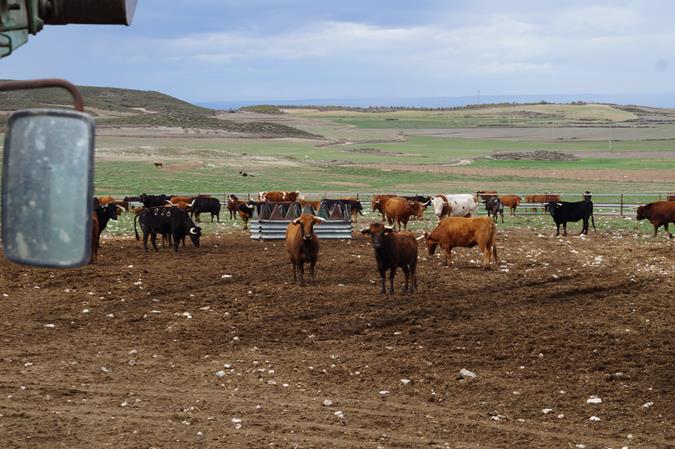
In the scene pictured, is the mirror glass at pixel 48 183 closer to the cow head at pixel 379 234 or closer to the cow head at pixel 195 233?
the cow head at pixel 379 234

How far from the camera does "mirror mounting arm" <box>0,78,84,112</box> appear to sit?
2571mm

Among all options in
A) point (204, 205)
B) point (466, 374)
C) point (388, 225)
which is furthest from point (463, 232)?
point (204, 205)

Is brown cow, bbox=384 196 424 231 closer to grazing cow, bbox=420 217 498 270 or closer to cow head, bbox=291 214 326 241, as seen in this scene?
grazing cow, bbox=420 217 498 270

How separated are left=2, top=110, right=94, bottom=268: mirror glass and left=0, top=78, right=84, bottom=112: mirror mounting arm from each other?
0.16 meters

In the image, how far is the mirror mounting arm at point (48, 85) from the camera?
257cm

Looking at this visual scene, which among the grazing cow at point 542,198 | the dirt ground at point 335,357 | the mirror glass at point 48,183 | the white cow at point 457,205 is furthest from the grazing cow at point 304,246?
the grazing cow at point 542,198

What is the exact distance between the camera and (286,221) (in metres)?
25.4

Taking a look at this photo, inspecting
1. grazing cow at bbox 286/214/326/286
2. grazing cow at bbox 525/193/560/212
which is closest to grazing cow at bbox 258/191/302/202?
grazing cow at bbox 525/193/560/212

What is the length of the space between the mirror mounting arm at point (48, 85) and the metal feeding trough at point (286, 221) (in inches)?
877

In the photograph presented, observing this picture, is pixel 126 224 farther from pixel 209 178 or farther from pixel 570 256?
pixel 209 178

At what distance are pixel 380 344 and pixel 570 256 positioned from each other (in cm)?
984

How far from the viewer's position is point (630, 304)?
49.1 ft

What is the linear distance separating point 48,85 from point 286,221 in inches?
893

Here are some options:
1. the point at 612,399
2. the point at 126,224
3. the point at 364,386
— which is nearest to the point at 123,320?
the point at 364,386
